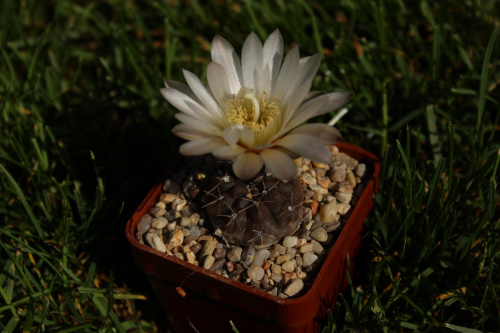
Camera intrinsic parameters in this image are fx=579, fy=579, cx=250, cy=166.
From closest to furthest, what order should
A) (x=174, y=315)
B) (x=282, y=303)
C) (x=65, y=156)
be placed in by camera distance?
(x=282, y=303) < (x=174, y=315) < (x=65, y=156)

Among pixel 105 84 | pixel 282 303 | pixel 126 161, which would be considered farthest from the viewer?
pixel 105 84

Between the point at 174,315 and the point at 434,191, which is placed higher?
the point at 434,191

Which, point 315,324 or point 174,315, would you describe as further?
point 174,315

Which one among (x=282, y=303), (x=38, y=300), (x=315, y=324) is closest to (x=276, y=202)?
(x=282, y=303)

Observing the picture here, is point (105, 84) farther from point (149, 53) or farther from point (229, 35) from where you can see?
point (229, 35)

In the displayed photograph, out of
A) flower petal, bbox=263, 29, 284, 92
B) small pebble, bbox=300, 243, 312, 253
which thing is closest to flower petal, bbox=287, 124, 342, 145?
flower petal, bbox=263, 29, 284, 92

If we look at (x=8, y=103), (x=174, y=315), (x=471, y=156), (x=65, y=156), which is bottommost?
(x=174, y=315)

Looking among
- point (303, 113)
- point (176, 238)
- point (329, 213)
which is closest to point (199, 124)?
point (303, 113)
